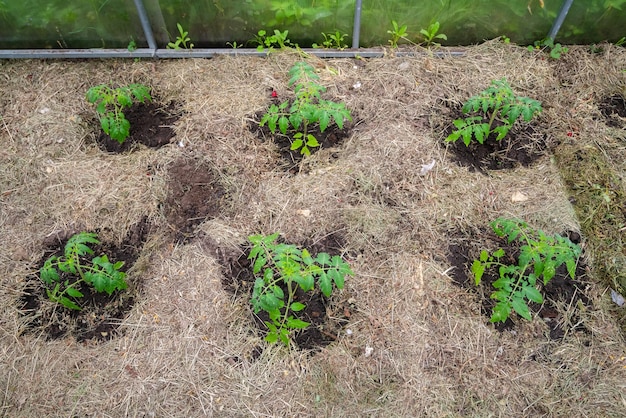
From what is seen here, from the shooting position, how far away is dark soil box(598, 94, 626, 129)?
10.5 feet

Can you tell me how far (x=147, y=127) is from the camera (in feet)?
10.5

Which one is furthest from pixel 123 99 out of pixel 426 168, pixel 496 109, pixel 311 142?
pixel 496 109

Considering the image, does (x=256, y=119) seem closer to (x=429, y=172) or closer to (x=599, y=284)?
(x=429, y=172)

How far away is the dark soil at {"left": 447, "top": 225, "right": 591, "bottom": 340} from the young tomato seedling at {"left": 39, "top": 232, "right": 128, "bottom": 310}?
1.81 meters

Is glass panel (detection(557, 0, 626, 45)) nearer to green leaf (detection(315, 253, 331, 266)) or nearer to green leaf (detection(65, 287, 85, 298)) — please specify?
green leaf (detection(315, 253, 331, 266))

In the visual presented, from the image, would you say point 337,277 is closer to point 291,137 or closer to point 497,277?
point 497,277

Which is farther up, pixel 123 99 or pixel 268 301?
pixel 123 99

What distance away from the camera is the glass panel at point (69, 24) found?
3.29 m

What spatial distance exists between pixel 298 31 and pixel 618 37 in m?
2.40

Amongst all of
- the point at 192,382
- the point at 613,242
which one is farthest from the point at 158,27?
the point at 613,242

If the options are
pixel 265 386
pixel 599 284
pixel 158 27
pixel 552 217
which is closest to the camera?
pixel 265 386

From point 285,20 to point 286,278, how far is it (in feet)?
6.81

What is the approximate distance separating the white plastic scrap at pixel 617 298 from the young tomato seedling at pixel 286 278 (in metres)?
1.46

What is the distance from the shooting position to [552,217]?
278cm
